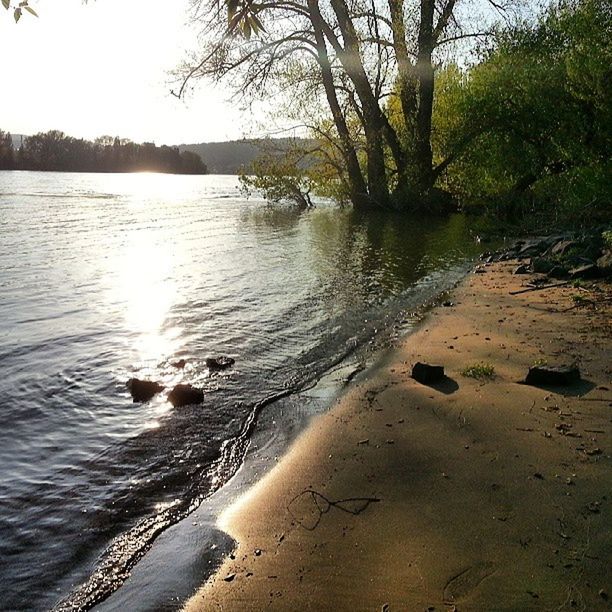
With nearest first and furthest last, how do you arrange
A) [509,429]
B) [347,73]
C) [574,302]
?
[509,429]
[574,302]
[347,73]

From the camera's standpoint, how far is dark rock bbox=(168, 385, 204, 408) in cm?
620

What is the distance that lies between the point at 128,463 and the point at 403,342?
14.4 ft

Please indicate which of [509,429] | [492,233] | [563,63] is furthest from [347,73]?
[509,429]

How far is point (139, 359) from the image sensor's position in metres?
7.91

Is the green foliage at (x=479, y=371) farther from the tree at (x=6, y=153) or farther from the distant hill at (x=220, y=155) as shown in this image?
the distant hill at (x=220, y=155)

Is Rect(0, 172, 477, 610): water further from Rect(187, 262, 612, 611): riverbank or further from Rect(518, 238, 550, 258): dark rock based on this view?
Rect(518, 238, 550, 258): dark rock

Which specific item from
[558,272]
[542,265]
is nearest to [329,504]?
[558,272]

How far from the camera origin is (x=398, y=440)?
16.3ft

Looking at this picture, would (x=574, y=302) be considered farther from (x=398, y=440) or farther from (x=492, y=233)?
(x=492, y=233)

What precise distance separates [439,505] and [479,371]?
270cm

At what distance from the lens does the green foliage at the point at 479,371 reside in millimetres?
6246

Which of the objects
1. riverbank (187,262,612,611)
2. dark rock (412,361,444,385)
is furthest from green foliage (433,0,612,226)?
riverbank (187,262,612,611)

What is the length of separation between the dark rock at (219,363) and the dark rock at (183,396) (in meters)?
1.12

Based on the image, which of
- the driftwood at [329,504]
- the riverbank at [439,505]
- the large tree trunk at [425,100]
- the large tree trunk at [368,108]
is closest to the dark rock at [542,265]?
the riverbank at [439,505]
